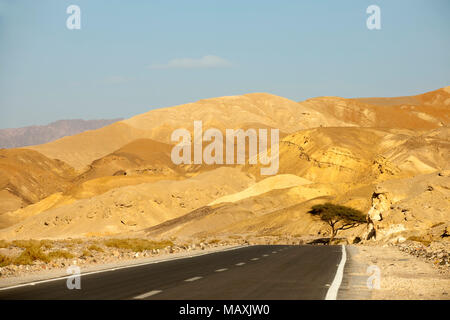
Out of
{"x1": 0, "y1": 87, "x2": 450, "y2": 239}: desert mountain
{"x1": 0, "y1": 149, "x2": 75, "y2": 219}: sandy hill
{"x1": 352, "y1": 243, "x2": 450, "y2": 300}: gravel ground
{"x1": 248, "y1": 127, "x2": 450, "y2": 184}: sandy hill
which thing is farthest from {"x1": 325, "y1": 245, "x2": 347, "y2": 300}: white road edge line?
{"x1": 0, "y1": 149, "x2": 75, "y2": 219}: sandy hill

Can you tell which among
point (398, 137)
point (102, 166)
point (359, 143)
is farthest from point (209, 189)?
point (102, 166)

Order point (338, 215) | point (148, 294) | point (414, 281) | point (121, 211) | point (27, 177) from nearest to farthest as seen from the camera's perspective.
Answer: point (148, 294), point (414, 281), point (338, 215), point (121, 211), point (27, 177)

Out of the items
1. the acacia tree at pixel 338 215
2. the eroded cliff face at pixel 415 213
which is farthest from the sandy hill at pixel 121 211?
the eroded cliff face at pixel 415 213

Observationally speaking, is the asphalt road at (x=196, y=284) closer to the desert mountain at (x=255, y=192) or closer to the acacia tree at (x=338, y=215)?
the desert mountain at (x=255, y=192)

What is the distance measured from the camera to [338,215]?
236ft

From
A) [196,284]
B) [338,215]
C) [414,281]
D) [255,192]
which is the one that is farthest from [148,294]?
[255,192]

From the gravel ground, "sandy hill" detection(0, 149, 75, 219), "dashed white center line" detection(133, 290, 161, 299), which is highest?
"dashed white center line" detection(133, 290, 161, 299)

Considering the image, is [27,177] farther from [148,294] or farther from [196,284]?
[148,294]

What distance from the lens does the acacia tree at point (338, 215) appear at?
71688mm

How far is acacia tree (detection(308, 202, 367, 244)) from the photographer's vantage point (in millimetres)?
71688

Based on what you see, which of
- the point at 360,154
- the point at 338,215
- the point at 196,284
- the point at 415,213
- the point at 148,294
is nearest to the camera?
the point at 148,294

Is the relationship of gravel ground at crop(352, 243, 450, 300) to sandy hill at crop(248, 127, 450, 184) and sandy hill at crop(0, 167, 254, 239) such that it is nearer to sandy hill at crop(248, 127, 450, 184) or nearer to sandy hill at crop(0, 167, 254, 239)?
sandy hill at crop(0, 167, 254, 239)
